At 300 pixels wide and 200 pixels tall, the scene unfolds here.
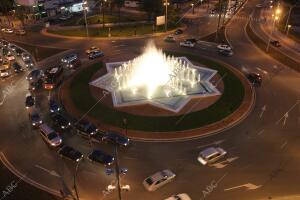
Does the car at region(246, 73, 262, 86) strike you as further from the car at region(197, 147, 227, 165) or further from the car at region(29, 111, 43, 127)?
the car at region(29, 111, 43, 127)

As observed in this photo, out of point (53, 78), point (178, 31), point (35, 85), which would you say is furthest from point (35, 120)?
point (178, 31)

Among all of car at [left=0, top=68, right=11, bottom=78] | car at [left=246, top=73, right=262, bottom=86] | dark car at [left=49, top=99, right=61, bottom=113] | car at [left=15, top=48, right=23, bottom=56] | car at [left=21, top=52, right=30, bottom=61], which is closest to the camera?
dark car at [left=49, top=99, right=61, bottom=113]

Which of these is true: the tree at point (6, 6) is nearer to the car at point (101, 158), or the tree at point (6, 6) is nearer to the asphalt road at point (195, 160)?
the asphalt road at point (195, 160)

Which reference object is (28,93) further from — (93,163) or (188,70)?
(188,70)

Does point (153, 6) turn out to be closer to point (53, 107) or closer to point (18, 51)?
point (18, 51)

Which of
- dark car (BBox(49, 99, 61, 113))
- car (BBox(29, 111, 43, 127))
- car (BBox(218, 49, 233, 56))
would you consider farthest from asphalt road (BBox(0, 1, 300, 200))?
car (BBox(218, 49, 233, 56))
